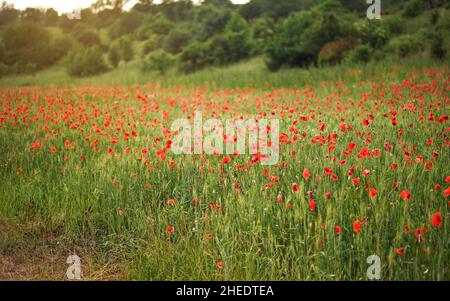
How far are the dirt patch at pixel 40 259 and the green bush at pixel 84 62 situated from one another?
22.7 metres

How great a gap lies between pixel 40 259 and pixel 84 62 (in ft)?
76.9

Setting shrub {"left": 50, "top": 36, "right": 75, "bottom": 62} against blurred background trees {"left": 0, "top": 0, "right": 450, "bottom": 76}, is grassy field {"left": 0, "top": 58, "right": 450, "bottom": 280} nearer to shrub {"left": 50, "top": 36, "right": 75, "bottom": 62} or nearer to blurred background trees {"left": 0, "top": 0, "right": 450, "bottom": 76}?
blurred background trees {"left": 0, "top": 0, "right": 450, "bottom": 76}

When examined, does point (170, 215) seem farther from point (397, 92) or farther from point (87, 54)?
point (87, 54)

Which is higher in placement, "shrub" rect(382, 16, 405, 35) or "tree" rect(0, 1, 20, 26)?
Answer: "tree" rect(0, 1, 20, 26)

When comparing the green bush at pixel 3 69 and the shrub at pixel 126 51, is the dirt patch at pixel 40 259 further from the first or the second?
the shrub at pixel 126 51

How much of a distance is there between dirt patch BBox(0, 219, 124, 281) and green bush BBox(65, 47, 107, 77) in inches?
895

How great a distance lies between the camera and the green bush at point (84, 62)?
79.0 feet

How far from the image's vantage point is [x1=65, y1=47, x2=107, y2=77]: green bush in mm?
24078

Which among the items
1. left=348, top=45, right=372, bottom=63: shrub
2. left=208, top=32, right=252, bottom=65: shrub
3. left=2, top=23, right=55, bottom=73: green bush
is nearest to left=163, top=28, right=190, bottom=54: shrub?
left=208, top=32, right=252, bottom=65: shrub

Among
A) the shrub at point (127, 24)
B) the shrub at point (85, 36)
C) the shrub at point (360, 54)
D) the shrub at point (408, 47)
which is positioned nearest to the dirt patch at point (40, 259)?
the shrub at point (360, 54)

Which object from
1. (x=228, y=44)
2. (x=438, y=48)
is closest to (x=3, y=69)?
(x=228, y=44)

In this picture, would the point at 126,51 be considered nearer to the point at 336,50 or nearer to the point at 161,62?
the point at 161,62

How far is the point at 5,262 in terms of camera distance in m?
3.01
